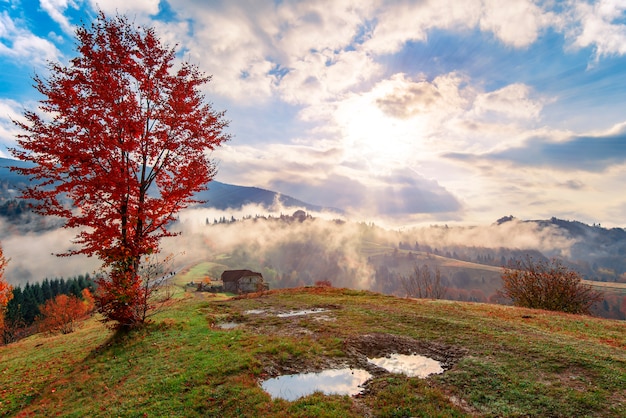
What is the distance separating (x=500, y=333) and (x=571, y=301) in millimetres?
25084

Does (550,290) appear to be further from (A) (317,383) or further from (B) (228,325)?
(B) (228,325)

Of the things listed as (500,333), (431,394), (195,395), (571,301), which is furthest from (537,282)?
(195,395)

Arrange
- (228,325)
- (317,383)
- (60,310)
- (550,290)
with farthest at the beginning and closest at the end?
(60,310) → (550,290) → (228,325) → (317,383)

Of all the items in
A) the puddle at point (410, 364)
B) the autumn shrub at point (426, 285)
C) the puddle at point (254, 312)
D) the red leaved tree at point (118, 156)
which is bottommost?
the autumn shrub at point (426, 285)

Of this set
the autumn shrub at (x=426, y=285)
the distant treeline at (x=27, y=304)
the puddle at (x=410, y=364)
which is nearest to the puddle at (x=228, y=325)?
the puddle at (x=410, y=364)

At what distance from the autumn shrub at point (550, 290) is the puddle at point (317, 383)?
3485cm

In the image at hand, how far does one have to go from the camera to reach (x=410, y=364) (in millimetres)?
14773

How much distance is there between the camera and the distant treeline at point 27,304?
96.7m

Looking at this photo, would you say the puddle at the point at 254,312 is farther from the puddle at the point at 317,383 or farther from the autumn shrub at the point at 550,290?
the autumn shrub at the point at 550,290

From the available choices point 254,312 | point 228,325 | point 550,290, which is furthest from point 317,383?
point 550,290

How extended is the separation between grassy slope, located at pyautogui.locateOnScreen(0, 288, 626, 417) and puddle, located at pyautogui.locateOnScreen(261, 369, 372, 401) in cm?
68

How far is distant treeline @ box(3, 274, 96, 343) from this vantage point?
96.7 meters

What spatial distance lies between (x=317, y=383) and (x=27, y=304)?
15079 cm

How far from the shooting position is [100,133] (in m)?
19.1
